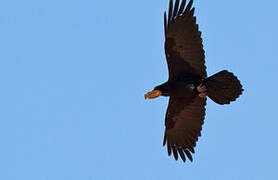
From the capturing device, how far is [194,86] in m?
10.5

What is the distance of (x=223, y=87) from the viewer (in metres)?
10.2

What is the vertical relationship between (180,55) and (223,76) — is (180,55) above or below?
above

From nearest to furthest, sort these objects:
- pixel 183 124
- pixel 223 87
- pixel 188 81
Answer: pixel 223 87
pixel 188 81
pixel 183 124

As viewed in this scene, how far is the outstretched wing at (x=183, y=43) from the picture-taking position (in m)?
10.3

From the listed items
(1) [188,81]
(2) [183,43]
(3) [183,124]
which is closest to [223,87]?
(1) [188,81]

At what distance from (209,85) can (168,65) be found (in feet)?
3.18

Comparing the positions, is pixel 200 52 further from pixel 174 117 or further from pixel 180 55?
pixel 174 117

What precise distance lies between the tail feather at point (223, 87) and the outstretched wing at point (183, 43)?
35cm

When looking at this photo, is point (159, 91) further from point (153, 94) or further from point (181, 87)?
point (181, 87)

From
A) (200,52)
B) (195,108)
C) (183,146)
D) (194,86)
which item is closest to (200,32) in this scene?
(200,52)

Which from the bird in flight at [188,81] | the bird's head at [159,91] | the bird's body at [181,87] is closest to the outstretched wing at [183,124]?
the bird in flight at [188,81]

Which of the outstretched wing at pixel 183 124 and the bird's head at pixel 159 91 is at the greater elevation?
the bird's head at pixel 159 91

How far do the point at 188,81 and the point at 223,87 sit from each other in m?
0.72

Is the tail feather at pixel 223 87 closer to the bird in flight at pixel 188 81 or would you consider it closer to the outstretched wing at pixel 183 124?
the bird in flight at pixel 188 81
